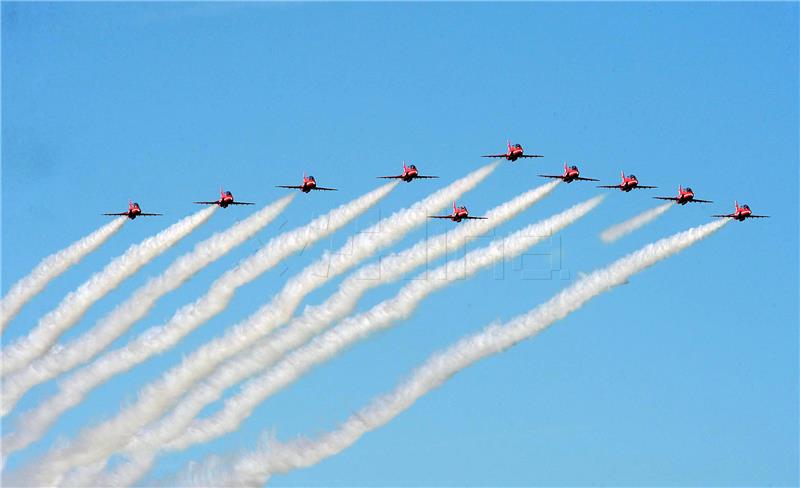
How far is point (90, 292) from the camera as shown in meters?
130

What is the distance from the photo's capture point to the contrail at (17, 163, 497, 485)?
409ft

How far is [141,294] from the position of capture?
421 feet

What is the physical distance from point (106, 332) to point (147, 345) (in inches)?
123

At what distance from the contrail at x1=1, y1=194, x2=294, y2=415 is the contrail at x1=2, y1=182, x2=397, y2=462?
953 millimetres

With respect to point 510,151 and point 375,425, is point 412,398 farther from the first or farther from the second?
point 510,151

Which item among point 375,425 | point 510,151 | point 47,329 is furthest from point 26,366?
point 510,151

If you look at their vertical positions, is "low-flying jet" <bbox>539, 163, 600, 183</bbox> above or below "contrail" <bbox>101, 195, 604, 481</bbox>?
above

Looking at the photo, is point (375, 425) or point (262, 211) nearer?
point (375, 425)

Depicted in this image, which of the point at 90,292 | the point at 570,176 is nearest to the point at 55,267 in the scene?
the point at 90,292

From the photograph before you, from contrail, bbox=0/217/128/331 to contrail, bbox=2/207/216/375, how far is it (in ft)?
6.82

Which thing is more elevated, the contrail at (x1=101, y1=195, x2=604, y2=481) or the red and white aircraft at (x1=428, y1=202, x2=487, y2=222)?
the red and white aircraft at (x1=428, y1=202, x2=487, y2=222)

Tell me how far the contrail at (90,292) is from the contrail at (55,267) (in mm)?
2078

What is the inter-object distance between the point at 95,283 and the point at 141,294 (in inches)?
136

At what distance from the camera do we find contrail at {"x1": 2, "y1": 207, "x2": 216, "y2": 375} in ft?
421
